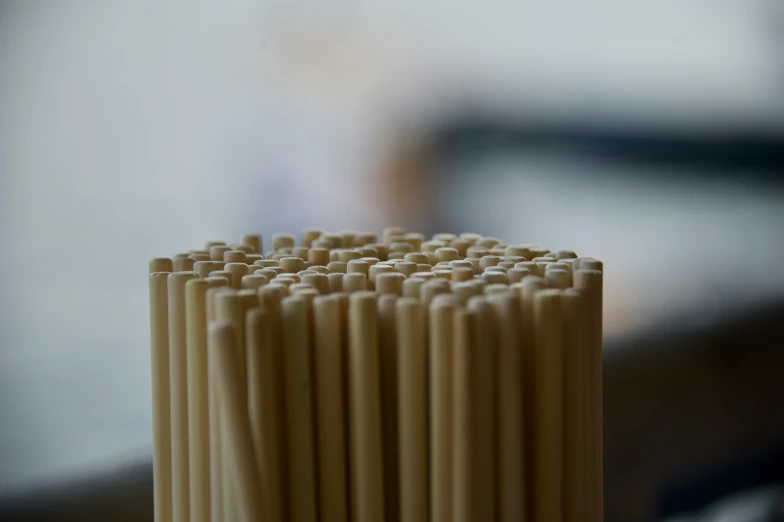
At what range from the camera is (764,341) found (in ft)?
3.86

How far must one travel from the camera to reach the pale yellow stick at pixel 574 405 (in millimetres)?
401

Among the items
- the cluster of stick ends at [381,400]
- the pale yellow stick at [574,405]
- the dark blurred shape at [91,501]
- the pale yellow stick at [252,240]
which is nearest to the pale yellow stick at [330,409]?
the cluster of stick ends at [381,400]

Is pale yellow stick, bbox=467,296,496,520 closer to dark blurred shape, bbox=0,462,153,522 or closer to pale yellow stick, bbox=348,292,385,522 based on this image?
pale yellow stick, bbox=348,292,385,522

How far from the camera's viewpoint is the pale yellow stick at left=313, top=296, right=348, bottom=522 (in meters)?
0.38

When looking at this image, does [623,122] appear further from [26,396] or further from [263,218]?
[26,396]

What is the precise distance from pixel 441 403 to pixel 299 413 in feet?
0.23

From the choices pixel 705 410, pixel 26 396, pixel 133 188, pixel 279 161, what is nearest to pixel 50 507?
pixel 26 396

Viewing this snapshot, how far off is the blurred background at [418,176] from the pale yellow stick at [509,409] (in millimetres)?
576

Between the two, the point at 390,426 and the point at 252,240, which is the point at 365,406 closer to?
the point at 390,426

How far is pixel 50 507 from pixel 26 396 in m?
0.12

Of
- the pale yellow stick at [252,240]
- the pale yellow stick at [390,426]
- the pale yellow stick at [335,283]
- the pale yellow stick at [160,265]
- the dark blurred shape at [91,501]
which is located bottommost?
the dark blurred shape at [91,501]

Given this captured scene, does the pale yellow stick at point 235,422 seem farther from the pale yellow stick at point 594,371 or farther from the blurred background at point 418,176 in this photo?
the blurred background at point 418,176

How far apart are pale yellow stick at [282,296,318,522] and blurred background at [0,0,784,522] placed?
51 cm

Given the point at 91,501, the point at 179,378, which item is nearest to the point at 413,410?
the point at 179,378
